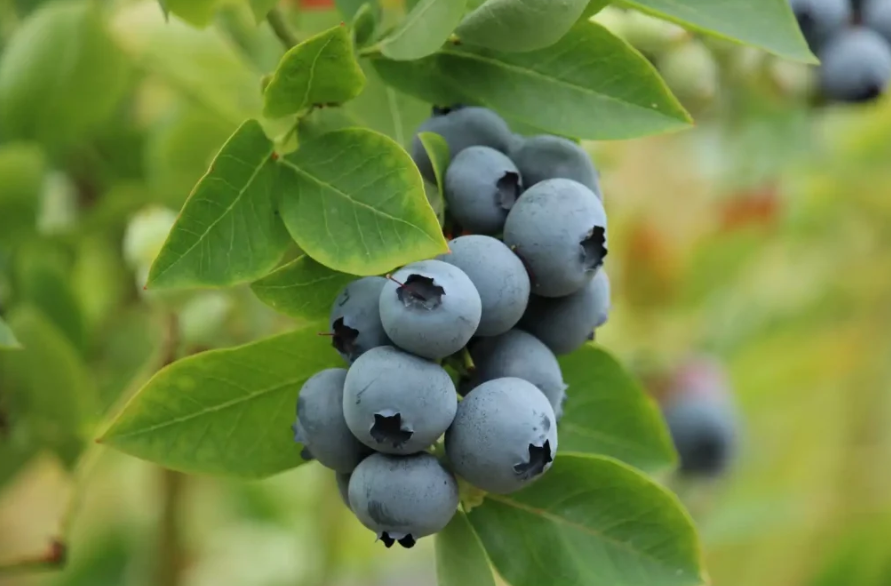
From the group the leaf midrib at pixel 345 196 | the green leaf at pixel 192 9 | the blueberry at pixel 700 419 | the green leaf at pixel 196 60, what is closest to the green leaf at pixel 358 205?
the leaf midrib at pixel 345 196

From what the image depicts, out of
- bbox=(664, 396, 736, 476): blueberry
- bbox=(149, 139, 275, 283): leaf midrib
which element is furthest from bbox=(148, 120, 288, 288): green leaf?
bbox=(664, 396, 736, 476): blueberry

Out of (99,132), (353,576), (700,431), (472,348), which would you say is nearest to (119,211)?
(99,132)

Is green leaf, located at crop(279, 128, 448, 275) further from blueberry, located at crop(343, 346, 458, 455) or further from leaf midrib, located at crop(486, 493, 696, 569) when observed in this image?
leaf midrib, located at crop(486, 493, 696, 569)

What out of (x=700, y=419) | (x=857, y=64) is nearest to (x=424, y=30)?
(x=857, y=64)

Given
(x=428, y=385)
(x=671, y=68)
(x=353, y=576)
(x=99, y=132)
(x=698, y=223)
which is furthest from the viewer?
(x=353, y=576)

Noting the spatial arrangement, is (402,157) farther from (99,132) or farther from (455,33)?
(99,132)

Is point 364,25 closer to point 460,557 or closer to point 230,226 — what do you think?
point 230,226
